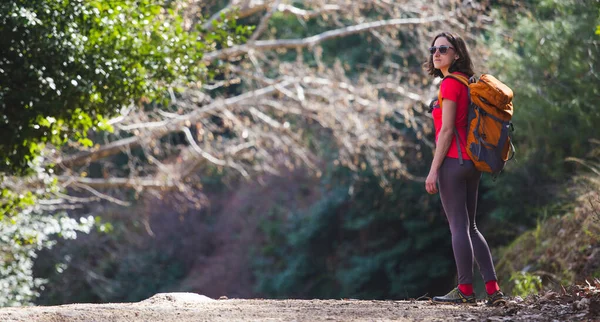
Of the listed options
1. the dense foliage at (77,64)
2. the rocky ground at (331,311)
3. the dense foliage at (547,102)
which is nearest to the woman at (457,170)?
the rocky ground at (331,311)

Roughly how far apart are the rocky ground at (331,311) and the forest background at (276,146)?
1.61m

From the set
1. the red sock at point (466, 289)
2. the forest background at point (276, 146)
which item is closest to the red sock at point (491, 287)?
the red sock at point (466, 289)

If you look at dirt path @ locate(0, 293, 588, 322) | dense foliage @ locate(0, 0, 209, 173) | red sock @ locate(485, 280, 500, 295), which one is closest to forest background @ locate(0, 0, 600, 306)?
dense foliage @ locate(0, 0, 209, 173)

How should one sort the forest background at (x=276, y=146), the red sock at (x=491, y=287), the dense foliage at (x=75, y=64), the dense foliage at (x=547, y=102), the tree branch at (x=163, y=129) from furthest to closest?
1. the tree branch at (x=163, y=129)
2. the dense foliage at (x=547, y=102)
3. the forest background at (x=276, y=146)
4. the dense foliage at (x=75, y=64)
5. the red sock at (x=491, y=287)

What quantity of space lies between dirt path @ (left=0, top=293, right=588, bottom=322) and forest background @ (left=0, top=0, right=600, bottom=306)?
1.82m

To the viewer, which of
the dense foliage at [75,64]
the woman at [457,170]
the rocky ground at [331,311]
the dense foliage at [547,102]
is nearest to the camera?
the rocky ground at [331,311]

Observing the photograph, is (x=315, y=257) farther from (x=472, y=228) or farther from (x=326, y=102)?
(x=472, y=228)

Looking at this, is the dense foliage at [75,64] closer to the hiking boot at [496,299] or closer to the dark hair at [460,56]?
the dark hair at [460,56]

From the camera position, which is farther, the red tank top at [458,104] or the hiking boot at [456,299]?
the hiking boot at [456,299]

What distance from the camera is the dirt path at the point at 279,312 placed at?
4438 mm

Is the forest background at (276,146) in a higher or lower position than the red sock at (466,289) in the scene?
lower

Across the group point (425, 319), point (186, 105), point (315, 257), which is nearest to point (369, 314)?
point (425, 319)

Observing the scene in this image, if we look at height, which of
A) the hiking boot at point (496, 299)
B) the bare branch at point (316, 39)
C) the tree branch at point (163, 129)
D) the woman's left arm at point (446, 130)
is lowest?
the tree branch at point (163, 129)

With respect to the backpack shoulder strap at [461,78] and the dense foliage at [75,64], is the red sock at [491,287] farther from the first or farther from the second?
Result: the dense foliage at [75,64]
